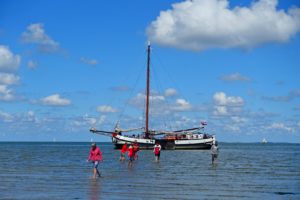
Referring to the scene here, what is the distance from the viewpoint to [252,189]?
2247cm

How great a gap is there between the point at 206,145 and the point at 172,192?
6664 centimetres

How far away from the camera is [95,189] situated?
20812mm

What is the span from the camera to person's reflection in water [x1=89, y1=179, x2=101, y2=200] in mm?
18469

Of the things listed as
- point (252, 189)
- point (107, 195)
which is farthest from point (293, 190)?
point (107, 195)

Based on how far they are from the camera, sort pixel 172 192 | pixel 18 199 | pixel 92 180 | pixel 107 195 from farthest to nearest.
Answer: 1. pixel 92 180
2. pixel 172 192
3. pixel 107 195
4. pixel 18 199

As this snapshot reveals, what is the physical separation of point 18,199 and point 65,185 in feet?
17.1

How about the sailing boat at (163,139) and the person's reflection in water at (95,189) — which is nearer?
the person's reflection in water at (95,189)

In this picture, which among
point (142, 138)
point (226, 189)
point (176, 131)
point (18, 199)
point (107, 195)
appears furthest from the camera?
point (176, 131)

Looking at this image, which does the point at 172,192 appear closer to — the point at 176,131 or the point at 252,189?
the point at 252,189

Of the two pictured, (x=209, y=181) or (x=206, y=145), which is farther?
(x=206, y=145)

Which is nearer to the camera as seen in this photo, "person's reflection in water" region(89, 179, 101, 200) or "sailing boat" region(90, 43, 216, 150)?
"person's reflection in water" region(89, 179, 101, 200)

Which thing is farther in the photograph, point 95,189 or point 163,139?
point 163,139

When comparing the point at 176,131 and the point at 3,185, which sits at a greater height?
the point at 176,131

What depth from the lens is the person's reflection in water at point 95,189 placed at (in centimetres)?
1847
